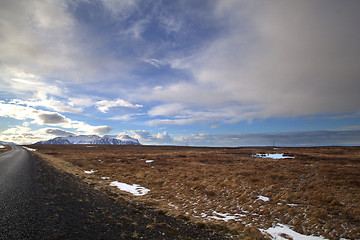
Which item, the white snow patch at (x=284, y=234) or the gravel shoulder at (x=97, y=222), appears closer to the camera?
the gravel shoulder at (x=97, y=222)

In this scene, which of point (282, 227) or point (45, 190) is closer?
point (282, 227)

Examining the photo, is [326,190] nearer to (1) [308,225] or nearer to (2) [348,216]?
(2) [348,216]

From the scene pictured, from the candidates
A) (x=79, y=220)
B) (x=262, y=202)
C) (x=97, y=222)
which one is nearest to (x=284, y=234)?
(x=262, y=202)

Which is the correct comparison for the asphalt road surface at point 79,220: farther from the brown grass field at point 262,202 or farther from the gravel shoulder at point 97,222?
the brown grass field at point 262,202

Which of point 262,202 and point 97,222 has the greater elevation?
point 97,222

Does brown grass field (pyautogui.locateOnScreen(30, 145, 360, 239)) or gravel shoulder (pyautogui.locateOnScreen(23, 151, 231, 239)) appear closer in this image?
gravel shoulder (pyautogui.locateOnScreen(23, 151, 231, 239))

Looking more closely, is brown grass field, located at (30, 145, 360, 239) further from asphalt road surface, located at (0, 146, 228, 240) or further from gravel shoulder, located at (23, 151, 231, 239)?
asphalt road surface, located at (0, 146, 228, 240)

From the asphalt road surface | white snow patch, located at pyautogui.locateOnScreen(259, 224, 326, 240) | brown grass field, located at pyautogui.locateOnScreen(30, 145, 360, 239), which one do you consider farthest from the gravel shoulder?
white snow patch, located at pyautogui.locateOnScreen(259, 224, 326, 240)

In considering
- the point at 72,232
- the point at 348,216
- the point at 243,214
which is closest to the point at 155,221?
the point at 72,232

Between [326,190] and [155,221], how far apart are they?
14.1 metres

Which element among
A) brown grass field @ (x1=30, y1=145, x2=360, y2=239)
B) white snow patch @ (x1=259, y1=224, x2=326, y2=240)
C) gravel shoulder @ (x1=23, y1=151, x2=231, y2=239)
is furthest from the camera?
brown grass field @ (x1=30, y1=145, x2=360, y2=239)

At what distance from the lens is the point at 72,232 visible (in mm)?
6559

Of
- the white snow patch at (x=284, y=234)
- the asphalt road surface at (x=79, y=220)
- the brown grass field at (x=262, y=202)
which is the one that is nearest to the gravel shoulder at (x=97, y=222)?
the asphalt road surface at (x=79, y=220)

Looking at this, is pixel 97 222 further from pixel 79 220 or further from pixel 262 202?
pixel 262 202
